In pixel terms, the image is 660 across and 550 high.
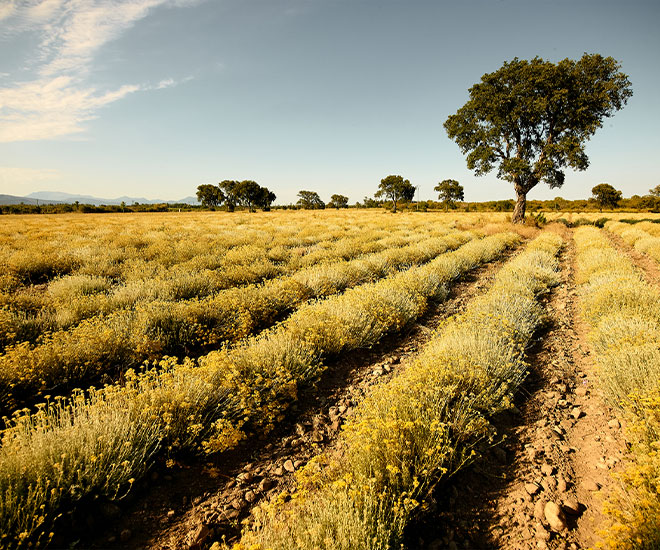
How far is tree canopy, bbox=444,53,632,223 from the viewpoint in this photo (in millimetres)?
19109

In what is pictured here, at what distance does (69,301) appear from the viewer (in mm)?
6340

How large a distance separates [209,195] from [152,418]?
291 feet

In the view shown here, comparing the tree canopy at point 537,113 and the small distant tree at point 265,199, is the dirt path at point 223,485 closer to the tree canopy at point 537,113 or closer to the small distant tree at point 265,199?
the tree canopy at point 537,113

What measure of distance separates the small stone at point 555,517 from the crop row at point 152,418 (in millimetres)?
2524

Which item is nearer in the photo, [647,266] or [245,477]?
[245,477]

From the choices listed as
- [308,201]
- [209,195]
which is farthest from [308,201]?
[209,195]

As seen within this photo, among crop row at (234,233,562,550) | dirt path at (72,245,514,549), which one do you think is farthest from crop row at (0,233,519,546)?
crop row at (234,233,562,550)

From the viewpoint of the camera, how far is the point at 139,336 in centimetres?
453

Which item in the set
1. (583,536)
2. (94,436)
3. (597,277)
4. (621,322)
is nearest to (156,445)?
(94,436)

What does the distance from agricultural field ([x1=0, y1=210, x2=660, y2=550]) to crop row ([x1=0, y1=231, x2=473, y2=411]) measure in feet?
0.11

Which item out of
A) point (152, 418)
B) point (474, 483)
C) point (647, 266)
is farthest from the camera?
point (647, 266)

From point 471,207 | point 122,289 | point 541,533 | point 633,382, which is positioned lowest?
point 541,533

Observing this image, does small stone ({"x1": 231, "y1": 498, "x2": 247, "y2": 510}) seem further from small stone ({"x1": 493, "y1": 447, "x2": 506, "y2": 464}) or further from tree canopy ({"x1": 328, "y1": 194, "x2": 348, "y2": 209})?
tree canopy ({"x1": 328, "y1": 194, "x2": 348, "y2": 209})

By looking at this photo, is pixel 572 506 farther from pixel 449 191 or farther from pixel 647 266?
pixel 449 191
